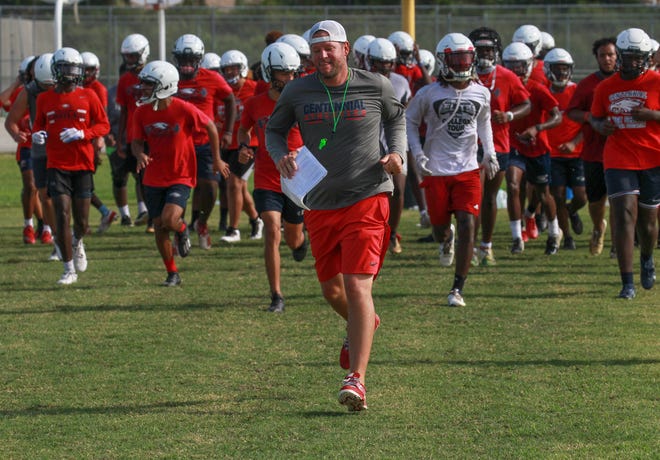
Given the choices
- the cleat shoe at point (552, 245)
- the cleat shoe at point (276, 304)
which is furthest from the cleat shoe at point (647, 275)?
the cleat shoe at point (552, 245)

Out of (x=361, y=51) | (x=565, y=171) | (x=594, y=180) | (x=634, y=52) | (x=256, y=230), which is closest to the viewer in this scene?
(x=634, y=52)

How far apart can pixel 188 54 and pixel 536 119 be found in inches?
159

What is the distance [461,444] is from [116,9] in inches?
1211

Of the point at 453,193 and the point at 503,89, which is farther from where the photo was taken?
the point at 503,89

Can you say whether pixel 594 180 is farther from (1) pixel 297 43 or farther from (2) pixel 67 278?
(2) pixel 67 278

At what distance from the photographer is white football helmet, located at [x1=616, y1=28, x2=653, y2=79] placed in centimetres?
1062

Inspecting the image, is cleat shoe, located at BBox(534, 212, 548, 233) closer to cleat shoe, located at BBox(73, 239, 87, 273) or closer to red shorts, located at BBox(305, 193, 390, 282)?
cleat shoe, located at BBox(73, 239, 87, 273)

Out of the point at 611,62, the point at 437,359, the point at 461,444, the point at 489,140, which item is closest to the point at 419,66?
the point at 611,62

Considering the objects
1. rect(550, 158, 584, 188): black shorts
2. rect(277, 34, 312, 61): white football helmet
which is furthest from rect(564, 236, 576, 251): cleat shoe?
rect(277, 34, 312, 61): white football helmet

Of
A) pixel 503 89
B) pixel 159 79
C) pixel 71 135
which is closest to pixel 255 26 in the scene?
pixel 503 89

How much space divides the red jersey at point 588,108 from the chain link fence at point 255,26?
19.3 metres

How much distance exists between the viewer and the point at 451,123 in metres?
11.4

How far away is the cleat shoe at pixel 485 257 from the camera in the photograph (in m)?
13.8

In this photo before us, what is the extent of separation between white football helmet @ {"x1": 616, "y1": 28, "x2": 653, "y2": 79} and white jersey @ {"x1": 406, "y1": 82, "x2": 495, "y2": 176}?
50.5 inches
